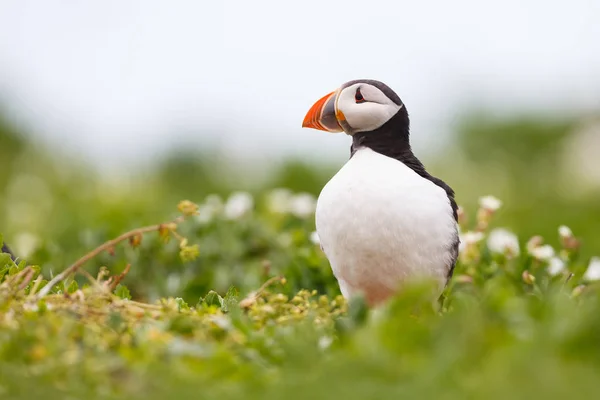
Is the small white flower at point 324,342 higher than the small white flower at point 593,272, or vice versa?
the small white flower at point 324,342

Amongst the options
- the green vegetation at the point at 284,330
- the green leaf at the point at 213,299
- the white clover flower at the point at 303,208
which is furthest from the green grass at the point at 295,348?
the white clover flower at the point at 303,208

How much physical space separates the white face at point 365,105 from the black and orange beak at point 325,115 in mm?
43

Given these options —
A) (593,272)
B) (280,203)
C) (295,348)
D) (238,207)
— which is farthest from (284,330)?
(280,203)

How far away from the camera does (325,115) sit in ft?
14.4

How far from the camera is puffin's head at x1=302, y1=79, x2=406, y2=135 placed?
14.0ft

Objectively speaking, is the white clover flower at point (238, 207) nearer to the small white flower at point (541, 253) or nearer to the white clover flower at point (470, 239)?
the white clover flower at point (470, 239)

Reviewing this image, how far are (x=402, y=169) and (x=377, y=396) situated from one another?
1850 millimetres

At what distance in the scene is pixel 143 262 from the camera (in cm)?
626

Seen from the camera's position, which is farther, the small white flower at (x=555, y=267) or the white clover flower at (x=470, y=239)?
the white clover flower at (x=470, y=239)

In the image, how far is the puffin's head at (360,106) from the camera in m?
4.28

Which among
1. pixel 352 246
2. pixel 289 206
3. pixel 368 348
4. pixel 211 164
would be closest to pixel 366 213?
pixel 352 246

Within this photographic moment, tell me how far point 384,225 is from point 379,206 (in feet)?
0.29

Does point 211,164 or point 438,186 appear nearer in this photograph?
point 438,186

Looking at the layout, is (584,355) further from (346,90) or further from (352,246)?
(346,90)
